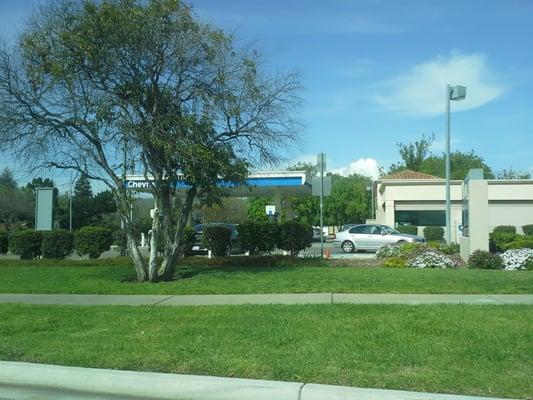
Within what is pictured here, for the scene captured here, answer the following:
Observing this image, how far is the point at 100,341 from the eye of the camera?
27.8 feet

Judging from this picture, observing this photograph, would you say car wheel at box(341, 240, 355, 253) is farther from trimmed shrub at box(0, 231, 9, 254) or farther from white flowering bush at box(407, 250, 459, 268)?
trimmed shrub at box(0, 231, 9, 254)

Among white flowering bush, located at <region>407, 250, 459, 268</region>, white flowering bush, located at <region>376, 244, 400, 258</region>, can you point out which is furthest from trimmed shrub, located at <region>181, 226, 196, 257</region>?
white flowering bush, located at <region>407, 250, 459, 268</region>

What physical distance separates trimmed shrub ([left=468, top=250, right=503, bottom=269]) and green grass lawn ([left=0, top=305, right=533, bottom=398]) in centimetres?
803

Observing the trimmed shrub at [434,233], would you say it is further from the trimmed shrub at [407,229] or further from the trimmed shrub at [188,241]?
the trimmed shrub at [188,241]

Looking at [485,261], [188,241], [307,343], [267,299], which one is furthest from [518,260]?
[307,343]

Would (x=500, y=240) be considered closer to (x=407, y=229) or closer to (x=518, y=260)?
(x=518, y=260)

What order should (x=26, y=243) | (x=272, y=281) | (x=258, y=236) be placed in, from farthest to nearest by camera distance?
(x=26, y=243) < (x=258, y=236) < (x=272, y=281)

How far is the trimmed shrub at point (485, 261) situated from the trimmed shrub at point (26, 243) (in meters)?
15.1

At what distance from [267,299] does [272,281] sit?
249 cm

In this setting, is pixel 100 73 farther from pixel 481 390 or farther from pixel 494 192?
pixel 494 192

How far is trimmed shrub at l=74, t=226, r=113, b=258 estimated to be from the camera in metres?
22.2

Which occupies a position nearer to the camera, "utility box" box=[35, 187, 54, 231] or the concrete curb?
the concrete curb

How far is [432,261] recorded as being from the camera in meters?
18.9

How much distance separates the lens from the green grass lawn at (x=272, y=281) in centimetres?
1354
